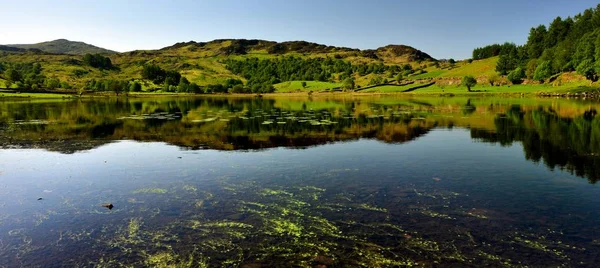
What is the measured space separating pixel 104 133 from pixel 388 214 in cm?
4783

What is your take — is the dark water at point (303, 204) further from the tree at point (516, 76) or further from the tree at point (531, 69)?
the tree at point (516, 76)

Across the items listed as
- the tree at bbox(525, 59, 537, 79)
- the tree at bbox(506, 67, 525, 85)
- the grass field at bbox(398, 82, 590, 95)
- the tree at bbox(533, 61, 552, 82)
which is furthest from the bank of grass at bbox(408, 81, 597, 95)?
the tree at bbox(525, 59, 537, 79)

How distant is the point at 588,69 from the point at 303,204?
586ft

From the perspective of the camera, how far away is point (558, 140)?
40.4 meters

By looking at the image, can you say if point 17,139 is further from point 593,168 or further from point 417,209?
point 593,168

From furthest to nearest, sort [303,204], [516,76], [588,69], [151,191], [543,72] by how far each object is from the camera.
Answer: [516,76]
[543,72]
[588,69]
[151,191]
[303,204]

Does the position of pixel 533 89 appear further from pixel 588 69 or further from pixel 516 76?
pixel 516 76

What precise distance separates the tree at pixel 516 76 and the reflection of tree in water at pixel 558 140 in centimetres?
15780

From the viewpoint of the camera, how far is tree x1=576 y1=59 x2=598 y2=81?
488ft

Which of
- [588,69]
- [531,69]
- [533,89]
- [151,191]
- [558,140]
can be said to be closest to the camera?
[151,191]

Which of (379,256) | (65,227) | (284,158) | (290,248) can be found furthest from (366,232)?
(284,158)

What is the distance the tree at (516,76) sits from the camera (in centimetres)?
19500

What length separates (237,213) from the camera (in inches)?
758

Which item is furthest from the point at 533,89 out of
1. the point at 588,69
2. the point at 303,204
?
the point at 303,204
